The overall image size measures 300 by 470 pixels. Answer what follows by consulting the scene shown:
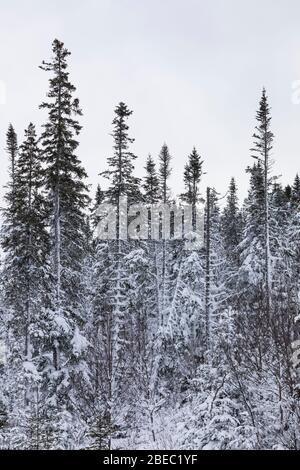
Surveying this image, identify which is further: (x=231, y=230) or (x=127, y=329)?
(x=231, y=230)

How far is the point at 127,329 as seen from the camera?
74.7 ft

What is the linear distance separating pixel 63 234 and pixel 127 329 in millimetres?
6354

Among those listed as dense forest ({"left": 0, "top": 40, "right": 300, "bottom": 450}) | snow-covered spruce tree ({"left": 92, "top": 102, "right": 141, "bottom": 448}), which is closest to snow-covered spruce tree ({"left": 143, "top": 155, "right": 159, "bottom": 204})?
dense forest ({"left": 0, "top": 40, "right": 300, "bottom": 450})

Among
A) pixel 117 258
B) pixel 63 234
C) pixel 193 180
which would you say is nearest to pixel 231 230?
pixel 193 180

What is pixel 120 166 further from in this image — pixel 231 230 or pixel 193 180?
pixel 231 230

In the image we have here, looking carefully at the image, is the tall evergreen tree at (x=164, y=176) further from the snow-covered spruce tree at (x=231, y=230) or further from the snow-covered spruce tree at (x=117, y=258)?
the snow-covered spruce tree at (x=231, y=230)

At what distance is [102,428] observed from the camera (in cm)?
1338

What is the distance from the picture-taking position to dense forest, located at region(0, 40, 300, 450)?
1249cm

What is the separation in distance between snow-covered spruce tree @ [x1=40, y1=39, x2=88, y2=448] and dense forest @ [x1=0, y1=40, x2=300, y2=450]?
0.21 feet

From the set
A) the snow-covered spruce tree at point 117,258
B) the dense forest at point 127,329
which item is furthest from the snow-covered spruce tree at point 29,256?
the snow-covered spruce tree at point 117,258
